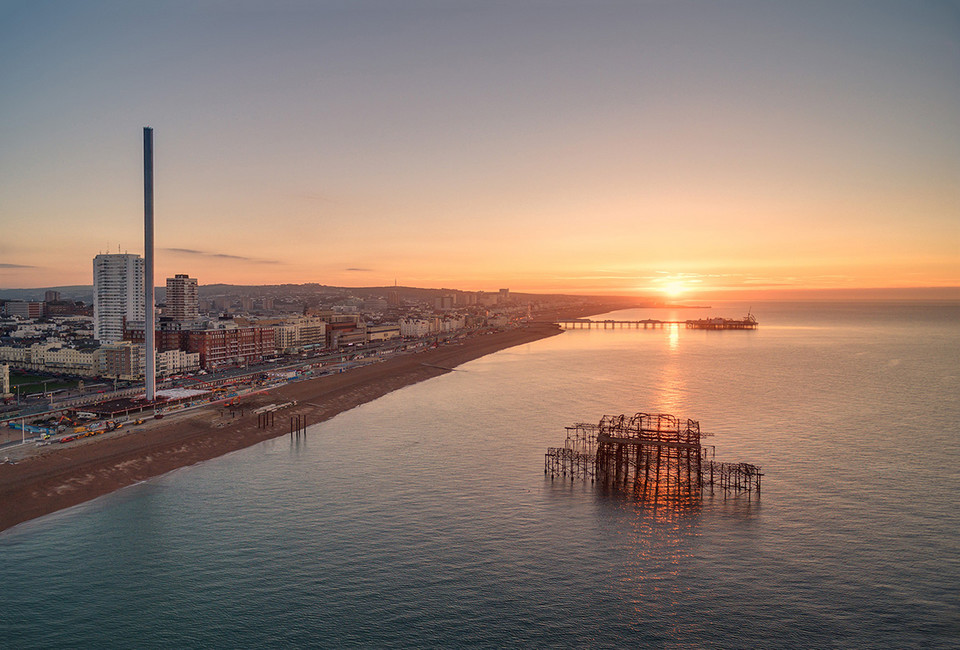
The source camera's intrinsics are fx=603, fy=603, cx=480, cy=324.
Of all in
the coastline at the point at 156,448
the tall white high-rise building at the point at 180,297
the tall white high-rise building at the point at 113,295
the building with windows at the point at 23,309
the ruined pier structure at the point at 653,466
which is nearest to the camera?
the coastline at the point at 156,448

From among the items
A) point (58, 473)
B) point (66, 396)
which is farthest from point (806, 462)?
point (66, 396)

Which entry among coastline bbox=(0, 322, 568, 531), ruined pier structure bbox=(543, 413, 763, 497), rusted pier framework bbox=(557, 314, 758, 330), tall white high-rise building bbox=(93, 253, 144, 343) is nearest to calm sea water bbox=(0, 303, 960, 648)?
ruined pier structure bbox=(543, 413, 763, 497)

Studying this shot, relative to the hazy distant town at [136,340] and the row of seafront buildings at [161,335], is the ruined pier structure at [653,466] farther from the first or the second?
the row of seafront buildings at [161,335]

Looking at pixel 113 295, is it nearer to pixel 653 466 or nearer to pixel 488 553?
pixel 653 466

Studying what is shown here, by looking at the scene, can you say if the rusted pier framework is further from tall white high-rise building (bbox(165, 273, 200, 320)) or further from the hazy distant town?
tall white high-rise building (bbox(165, 273, 200, 320))

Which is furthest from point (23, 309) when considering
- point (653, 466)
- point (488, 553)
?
point (488, 553)

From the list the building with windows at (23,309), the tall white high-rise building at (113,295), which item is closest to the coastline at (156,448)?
the tall white high-rise building at (113,295)
